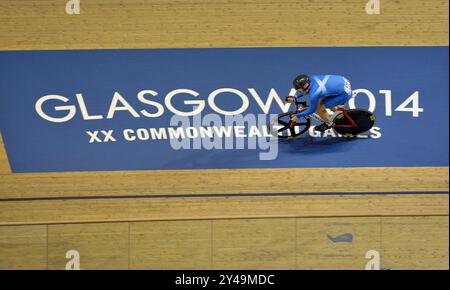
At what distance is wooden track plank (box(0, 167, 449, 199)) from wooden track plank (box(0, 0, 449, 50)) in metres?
2.18

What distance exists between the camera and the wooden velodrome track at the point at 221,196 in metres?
11.1

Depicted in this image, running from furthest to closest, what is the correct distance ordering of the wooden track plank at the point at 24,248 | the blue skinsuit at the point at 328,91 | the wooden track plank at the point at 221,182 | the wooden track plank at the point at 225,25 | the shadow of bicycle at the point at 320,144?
the wooden track plank at the point at 225,25 → the shadow of bicycle at the point at 320,144 → the wooden track plank at the point at 221,182 → the blue skinsuit at the point at 328,91 → the wooden track plank at the point at 24,248

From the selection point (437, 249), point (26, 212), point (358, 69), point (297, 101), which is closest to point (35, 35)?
point (26, 212)

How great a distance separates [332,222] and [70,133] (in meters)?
4.54

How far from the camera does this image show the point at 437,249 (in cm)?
1120

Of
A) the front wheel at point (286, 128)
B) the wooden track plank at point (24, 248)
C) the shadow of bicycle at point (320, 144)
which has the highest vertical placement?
the front wheel at point (286, 128)

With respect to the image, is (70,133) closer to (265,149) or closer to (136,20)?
(136,20)

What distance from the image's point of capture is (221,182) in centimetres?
1148

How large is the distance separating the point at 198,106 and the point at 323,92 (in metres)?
2.11

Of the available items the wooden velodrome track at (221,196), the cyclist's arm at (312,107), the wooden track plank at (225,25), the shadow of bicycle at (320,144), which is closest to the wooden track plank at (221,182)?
the wooden velodrome track at (221,196)

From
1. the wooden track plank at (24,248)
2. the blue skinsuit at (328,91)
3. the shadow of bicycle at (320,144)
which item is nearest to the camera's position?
the wooden track plank at (24,248)

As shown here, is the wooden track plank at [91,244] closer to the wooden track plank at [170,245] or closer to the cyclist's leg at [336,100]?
the wooden track plank at [170,245]

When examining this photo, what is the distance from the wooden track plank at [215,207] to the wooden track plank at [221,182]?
0.13 m

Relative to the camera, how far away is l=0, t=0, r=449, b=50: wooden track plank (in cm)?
1192
